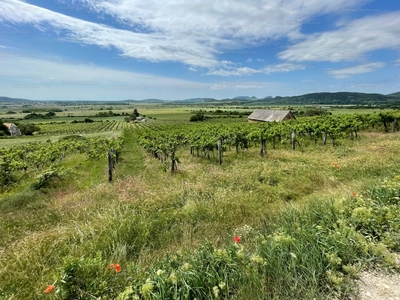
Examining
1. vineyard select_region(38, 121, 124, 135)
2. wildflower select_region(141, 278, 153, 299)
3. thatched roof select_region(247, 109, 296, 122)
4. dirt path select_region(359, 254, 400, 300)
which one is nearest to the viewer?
wildflower select_region(141, 278, 153, 299)

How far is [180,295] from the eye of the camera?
261 centimetres

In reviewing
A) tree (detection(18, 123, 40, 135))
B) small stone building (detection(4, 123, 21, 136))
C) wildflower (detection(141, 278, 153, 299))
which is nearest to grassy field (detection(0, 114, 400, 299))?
wildflower (detection(141, 278, 153, 299))

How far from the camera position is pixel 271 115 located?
5447cm

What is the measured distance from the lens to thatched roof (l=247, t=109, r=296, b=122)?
167 feet

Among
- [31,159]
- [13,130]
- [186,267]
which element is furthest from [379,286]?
[13,130]

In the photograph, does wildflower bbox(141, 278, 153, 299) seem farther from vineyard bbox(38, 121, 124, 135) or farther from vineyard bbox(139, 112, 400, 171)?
vineyard bbox(38, 121, 124, 135)

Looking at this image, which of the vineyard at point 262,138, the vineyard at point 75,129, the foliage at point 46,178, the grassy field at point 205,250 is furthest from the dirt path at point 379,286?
the vineyard at point 75,129

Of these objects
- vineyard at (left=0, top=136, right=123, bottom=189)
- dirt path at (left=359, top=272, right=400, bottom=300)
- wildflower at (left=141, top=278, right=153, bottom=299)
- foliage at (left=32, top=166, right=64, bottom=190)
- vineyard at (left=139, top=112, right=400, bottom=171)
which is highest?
wildflower at (left=141, top=278, right=153, bottom=299)

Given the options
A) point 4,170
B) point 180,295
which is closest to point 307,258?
point 180,295

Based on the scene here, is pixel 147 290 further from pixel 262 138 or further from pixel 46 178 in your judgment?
pixel 262 138

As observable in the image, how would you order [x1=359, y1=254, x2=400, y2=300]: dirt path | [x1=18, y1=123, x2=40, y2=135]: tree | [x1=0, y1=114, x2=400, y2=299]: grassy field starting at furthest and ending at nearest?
1. [x1=18, y1=123, x2=40, y2=135]: tree
2. [x1=0, y1=114, x2=400, y2=299]: grassy field
3. [x1=359, y1=254, x2=400, y2=300]: dirt path

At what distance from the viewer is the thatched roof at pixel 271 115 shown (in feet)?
167

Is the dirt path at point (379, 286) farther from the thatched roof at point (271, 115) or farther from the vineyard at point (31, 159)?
the thatched roof at point (271, 115)

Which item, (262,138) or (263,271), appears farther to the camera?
(262,138)
